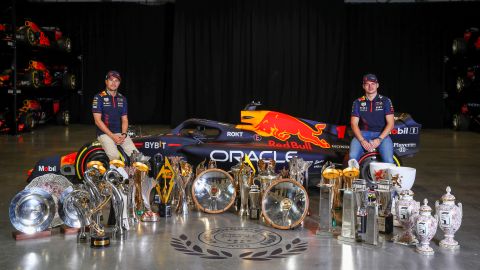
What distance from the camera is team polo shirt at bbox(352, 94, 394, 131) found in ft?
22.2

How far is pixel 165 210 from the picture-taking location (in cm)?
591

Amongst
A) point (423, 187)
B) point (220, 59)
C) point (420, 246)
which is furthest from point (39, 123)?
point (420, 246)

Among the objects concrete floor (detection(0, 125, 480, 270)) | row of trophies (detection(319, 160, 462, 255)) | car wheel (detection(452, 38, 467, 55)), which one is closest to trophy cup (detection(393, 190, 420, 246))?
row of trophies (detection(319, 160, 462, 255))

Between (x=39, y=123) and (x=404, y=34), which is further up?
(x=404, y=34)

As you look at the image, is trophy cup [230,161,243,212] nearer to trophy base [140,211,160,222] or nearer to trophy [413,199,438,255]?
trophy base [140,211,160,222]

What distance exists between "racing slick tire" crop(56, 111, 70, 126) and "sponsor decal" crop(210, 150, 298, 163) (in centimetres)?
1233

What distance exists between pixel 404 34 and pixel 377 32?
0.90 metres

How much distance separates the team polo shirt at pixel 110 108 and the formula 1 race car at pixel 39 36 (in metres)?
8.72

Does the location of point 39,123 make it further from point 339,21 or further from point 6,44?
point 339,21

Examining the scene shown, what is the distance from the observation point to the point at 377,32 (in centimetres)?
1861

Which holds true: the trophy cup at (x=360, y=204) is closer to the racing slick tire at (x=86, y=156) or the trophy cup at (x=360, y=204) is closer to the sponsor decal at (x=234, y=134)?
the sponsor decal at (x=234, y=134)

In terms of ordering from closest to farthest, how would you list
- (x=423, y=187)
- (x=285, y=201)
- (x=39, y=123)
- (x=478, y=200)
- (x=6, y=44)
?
(x=285, y=201) < (x=478, y=200) < (x=423, y=187) < (x=6, y=44) < (x=39, y=123)

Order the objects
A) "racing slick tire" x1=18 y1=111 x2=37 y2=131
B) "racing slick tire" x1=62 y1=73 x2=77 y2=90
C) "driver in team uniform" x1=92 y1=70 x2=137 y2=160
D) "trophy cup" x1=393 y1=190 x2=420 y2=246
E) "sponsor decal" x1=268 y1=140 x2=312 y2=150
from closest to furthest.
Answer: "trophy cup" x1=393 y1=190 x2=420 y2=246
"driver in team uniform" x1=92 y1=70 x2=137 y2=160
"sponsor decal" x1=268 y1=140 x2=312 y2=150
"racing slick tire" x1=18 y1=111 x2=37 y2=131
"racing slick tire" x1=62 y1=73 x2=77 y2=90

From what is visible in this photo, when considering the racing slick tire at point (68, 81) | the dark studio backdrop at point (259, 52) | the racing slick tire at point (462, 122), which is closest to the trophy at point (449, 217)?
the dark studio backdrop at point (259, 52)
